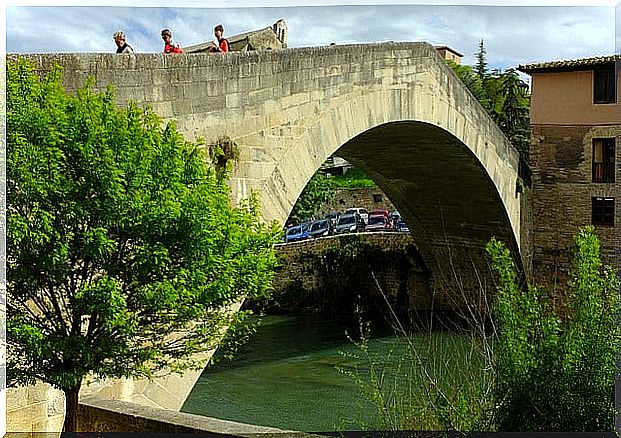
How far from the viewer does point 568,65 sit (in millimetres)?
11117

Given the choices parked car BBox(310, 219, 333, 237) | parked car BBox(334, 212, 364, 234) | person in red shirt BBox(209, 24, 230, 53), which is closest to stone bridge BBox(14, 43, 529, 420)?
person in red shirt BBox(209, 24, 230, 53)

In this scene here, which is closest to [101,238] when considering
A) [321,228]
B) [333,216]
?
[321,228]

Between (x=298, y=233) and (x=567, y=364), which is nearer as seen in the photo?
(x=567, y=364)

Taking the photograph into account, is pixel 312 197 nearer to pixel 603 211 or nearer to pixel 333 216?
pixel 333 216

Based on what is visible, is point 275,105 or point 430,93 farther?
point 430,93

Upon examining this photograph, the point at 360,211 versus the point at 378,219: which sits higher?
the point at 360,211

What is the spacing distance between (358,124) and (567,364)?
10.9 ft

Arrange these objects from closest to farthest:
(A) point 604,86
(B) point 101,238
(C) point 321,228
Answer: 1. (B) point 101,238
2. (A) point 604,86
3. (C) point 321,228

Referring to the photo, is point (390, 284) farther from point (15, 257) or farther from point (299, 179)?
point (15, 257)

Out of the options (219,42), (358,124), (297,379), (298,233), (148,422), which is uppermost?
(219,42)

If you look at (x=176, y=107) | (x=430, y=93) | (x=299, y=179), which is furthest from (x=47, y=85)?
(x=430, y=93)

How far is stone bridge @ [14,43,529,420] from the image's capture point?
491 cm

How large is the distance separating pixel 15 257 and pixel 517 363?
7.88 feet

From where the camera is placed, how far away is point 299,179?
20.2 ft
